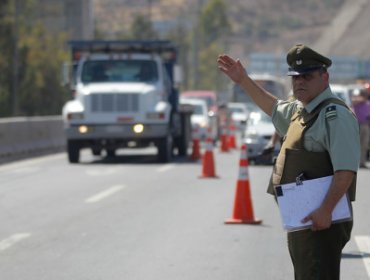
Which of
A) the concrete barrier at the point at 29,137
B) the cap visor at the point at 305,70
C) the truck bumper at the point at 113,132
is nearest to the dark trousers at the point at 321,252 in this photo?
the cap visor at the point at 305,70

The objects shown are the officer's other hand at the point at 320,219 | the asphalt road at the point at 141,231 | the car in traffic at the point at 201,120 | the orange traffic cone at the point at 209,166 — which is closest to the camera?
the officer's other hand at the point at 320,219

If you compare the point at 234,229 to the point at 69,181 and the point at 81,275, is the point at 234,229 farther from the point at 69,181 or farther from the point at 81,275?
the point at 69,181

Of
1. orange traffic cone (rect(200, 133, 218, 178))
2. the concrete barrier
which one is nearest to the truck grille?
the concrete barrier

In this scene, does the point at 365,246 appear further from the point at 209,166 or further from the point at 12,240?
the point at 209,166

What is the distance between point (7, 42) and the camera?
5588cm

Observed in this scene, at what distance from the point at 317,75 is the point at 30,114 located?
55953 mm

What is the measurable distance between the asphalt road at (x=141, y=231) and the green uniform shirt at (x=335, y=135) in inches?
146

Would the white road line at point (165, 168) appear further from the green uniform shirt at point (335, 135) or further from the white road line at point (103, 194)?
the green uniform shirt at point (335, 135)

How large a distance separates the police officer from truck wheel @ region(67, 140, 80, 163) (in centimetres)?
Answer: 1968

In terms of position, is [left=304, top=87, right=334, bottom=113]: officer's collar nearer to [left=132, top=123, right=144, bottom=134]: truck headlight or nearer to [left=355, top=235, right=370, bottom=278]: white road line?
[left=355, top=235, right=370, bottom=278]: white road line

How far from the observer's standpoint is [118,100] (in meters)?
25.3

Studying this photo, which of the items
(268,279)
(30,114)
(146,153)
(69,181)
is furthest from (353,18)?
(268,279)

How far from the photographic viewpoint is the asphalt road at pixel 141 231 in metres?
9.70

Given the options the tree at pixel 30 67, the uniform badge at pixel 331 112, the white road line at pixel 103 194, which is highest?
the uniform badge at pixel 331 112
